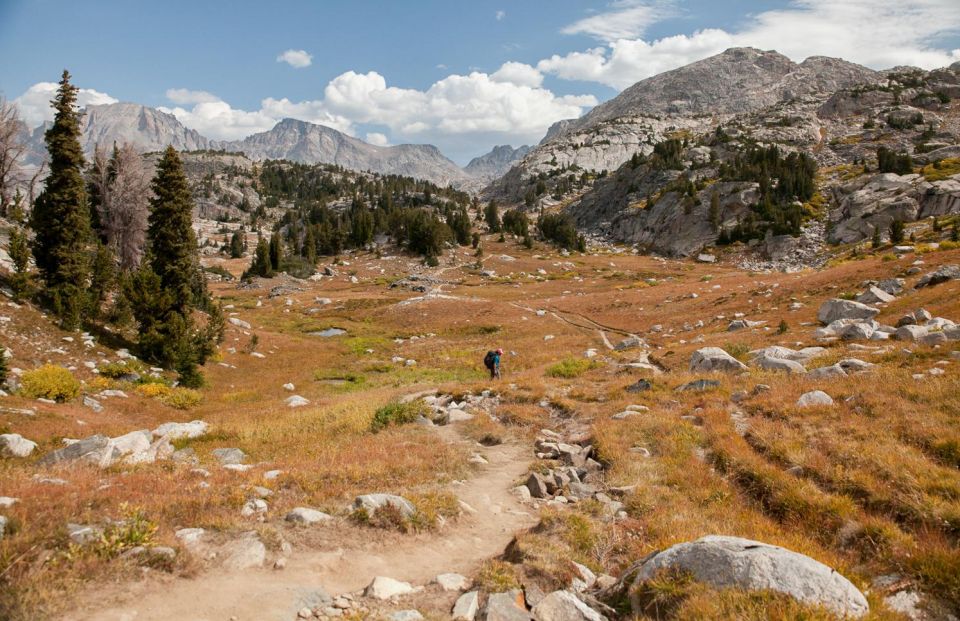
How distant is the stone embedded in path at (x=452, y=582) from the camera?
7.13 meters

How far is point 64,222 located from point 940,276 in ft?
181

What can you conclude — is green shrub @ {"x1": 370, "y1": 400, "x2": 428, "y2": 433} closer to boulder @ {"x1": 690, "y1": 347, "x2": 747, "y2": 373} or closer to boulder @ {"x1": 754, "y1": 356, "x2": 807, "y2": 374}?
boulder @ {"x1": 690, "y1": 347, "x2": 747, "y2": 373}

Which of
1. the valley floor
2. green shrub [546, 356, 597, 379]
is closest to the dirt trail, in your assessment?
the valley floor

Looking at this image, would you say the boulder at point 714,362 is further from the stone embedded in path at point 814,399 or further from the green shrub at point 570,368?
the stone embedded in path at point 814,399

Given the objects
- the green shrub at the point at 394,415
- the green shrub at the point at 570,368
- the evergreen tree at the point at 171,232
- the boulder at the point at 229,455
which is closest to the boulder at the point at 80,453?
the boulder at the point at 229,455

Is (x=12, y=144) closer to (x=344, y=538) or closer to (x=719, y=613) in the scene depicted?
(x=344, y=538)

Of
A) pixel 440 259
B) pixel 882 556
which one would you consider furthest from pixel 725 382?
pixel 440 259

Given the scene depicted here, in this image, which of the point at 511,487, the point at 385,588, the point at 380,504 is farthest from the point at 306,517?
the point at 511,487

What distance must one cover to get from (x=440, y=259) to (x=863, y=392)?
10127cm

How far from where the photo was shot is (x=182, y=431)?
53.6ft

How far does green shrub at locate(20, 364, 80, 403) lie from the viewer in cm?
2002

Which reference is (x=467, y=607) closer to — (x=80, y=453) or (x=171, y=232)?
(x=80, y=453)

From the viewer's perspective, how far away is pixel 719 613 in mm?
5223

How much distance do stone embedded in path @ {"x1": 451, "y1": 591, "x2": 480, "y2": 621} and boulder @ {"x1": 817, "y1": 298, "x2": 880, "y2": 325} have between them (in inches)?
1191
